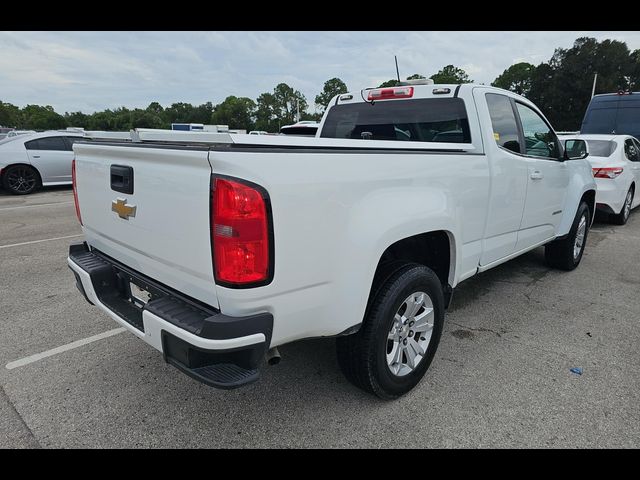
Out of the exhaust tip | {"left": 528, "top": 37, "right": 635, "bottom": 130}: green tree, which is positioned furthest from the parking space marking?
{"left": 528, "top": 37, "right": 635, "bottom": 130}: green tree

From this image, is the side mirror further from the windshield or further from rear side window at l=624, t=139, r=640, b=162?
rear side window at l=624, t=139, r=640, b=162

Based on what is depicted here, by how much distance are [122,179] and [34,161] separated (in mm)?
11150

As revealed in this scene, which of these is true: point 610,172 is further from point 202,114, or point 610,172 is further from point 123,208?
point 202,114

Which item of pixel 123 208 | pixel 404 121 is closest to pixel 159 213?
pixel 123 208

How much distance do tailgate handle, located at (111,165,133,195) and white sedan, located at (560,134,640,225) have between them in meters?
7.02

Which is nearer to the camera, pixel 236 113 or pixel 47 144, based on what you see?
pixel 47 144

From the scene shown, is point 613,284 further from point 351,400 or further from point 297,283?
point 297,283

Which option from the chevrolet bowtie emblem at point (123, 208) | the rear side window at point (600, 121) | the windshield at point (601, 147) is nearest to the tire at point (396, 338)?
the chevrolet bowtie emblem at point (123, 208)

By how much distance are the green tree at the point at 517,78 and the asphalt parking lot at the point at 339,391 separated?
6060cm

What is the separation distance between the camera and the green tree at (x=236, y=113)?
220 ft

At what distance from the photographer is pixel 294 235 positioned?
1.83 meters
